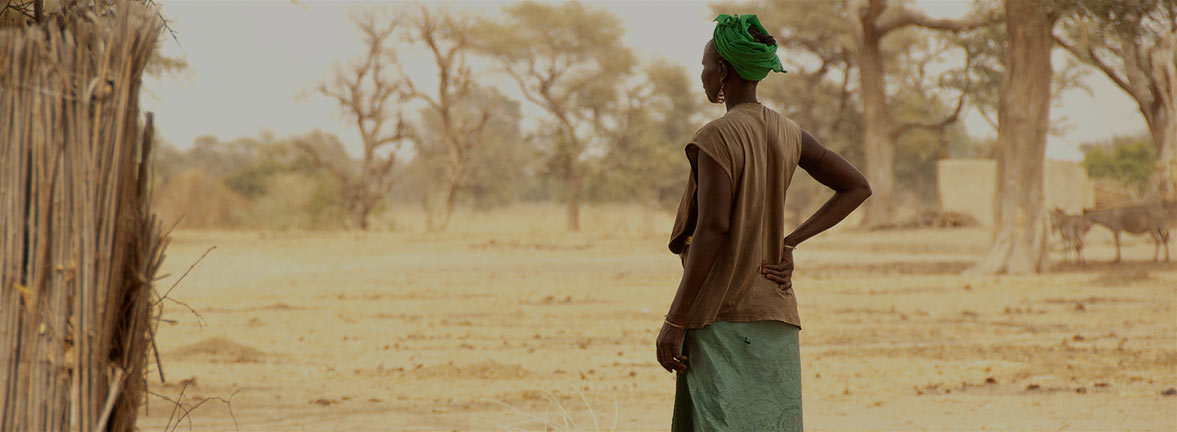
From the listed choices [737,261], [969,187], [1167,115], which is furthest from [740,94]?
[969,187]

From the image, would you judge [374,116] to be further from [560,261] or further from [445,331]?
[445,331]

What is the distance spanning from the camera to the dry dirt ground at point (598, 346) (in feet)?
18.7

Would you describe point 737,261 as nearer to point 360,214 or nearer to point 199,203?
point 360,214

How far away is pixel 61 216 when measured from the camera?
2111 millimetres

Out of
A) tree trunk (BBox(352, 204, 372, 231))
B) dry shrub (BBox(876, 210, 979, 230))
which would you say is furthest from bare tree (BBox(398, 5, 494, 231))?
dry shrub (BBox(876, 210, 979, 230))

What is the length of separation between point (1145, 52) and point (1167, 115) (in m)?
3.12

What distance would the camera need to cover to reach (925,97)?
116 ft

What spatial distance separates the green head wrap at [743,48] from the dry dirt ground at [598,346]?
1.53 metres

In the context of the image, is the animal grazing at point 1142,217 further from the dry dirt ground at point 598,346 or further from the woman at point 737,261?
the woman at point 737,261

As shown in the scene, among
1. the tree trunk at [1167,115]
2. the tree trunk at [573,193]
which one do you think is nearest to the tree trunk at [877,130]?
the tree trunk at [1167,115]

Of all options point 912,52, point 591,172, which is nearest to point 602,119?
point 591,172

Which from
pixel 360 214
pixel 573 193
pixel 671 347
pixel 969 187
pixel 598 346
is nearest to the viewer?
Result: pixel 671 347

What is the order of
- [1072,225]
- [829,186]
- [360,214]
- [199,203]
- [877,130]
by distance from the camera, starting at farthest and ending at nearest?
1. [360,214]
2. [199,203]
3. [877,130]
4. [1072,225]
5. [829,186]

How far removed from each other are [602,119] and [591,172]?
4.70 meters
